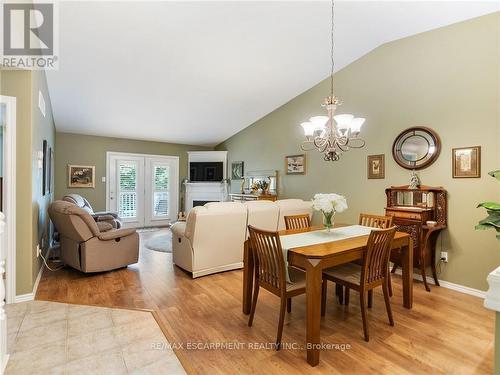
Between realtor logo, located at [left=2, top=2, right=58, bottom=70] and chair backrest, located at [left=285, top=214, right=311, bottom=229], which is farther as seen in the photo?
chair backrest, located at [left=285, top=214, right=311, bottom=229]

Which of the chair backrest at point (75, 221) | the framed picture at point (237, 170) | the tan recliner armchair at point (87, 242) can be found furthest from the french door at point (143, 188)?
the chair backrest at point (75, 221)

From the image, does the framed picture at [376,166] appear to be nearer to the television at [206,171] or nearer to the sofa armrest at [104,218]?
the television at [206,171]

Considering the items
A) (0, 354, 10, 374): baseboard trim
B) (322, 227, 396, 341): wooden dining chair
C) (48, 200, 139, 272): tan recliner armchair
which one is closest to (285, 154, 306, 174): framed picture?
(322, 227, 396, 341): wooden dining chair

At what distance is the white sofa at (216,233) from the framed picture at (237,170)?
3215 millimetres

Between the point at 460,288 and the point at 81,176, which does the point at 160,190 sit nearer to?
the point at 81,176

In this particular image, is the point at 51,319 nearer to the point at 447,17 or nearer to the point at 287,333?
the point at 287,333

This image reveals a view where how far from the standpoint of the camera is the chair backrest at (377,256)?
2.31m

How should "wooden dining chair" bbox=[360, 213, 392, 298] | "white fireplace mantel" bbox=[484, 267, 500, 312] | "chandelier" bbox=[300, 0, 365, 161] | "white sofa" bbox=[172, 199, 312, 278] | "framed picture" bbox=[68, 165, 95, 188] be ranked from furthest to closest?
"framed picture" bbox=[68, 165, 95, 188], "white sofa" bbox=[172, 199, 312, 278], "wooden dining chair" bbox=[360, 213, 392, 298], "chandelier" bbox=[300, 0, 365, 161], "white fireplace mantel" bbox=[484, 267, 500, 312]

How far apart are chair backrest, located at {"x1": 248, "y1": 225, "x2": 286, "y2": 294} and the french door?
6052mm

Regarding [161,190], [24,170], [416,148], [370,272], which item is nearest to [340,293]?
[370,272]

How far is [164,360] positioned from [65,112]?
5427 millimetres

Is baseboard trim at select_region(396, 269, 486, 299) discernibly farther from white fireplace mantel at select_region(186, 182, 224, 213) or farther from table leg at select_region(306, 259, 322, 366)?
white fireplace mantel at select_region(186, 182, 224, 213)

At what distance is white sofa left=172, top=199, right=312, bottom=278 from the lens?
3662 mm

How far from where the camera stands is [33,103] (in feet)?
9.73
